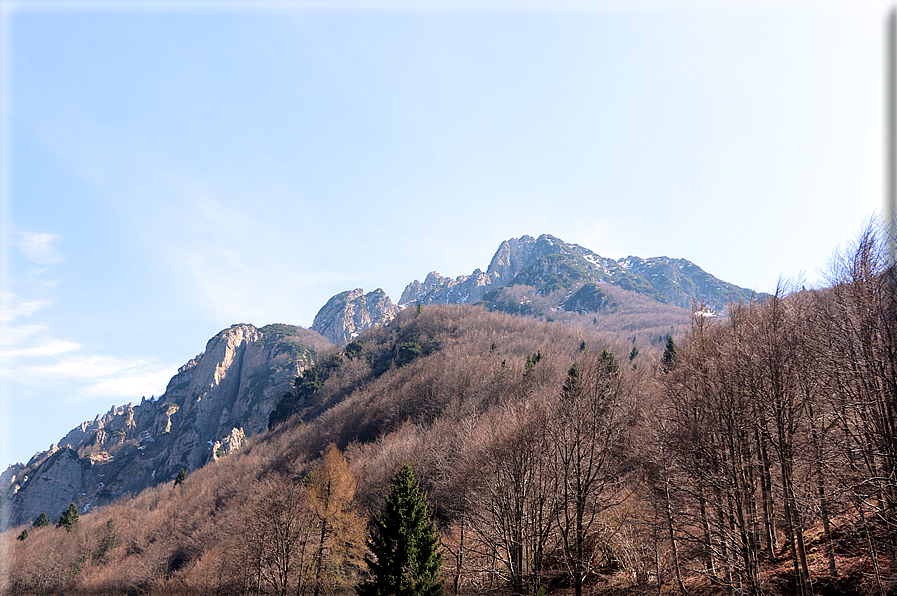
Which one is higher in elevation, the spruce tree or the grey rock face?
the spruce tree

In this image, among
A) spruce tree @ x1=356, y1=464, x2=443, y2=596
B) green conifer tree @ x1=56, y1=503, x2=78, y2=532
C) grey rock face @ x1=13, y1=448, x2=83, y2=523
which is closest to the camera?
spruce tree @ x1=356, y1=464, x2=443, y2=596

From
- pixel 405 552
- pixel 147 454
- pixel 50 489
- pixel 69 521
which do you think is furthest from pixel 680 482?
pixel 147 454

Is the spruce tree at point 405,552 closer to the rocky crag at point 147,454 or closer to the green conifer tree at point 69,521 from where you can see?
the green conifer tree at point 69,521

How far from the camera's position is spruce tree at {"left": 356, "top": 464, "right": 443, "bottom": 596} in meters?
25.7

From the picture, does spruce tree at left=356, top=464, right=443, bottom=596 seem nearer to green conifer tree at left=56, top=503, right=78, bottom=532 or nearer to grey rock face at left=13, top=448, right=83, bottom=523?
green conifer tree at left=56, top=503, right=78, bottom=532

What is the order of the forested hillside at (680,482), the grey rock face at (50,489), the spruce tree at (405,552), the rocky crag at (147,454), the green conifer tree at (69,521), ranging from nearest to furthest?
the forested hillside at (680,482)
the spruce tree at (405,552)
the green conifer tree at (69,521)
the grey rock face at (50,489)
the rocky crag at (147,454)

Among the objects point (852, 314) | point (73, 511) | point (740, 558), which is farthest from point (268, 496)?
point (73, 511)

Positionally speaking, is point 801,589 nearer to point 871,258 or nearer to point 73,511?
point 871,258

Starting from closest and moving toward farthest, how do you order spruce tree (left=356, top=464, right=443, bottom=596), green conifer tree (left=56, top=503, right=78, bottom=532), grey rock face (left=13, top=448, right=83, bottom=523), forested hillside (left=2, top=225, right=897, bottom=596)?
forested hillside (left=2, top=225, right=897, bottom=596) → spruce tree (left=356, top=464, right=443, bottom=596) → green conifer tree (left=56, top=503, right=78, bottom=532) → grey rock face (left=13, top=448, right=83, bottom=523)

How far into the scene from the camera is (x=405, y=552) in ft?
85.8

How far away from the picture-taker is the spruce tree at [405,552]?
84.2 feet

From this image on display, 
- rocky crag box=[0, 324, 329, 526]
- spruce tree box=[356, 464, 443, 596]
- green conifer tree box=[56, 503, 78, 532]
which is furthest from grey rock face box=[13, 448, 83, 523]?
spruce tree box=[356, 464, 443, 596]

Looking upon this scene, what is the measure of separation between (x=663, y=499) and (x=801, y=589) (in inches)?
275

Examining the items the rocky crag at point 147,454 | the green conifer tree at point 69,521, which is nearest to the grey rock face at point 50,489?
the rocky crag at point 147,454
